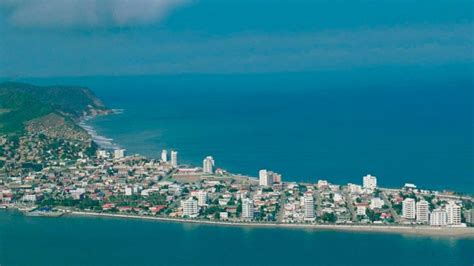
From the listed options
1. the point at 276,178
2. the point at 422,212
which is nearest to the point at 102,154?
the point at 276,178

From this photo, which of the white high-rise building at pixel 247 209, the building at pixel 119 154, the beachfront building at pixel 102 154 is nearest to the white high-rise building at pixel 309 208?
the white high-rise building at pixel 247 209

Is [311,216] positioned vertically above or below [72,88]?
below

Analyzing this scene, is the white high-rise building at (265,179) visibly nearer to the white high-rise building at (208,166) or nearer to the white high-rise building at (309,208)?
the white high-rise building at (208,166)

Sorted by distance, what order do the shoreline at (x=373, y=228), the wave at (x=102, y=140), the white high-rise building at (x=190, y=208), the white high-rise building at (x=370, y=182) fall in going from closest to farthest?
the shoreline at (x=373, y=228) → the white high-rise building at (x=190, y=208) → the white high-rise building at (x=370, y=182) → the wave at (x=102, y=140)

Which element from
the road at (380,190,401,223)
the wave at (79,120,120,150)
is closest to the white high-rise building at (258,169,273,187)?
the road at (380,190,401,223)

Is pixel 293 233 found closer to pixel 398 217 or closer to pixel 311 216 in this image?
pixel 311 216

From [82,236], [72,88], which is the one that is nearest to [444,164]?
[82,236]
